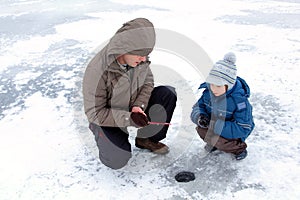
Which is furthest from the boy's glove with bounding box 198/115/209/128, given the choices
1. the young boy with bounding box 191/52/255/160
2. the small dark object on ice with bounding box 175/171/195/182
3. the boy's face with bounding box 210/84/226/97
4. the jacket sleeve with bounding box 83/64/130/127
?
the jacket sleeve with bounding box 83/64/130/127

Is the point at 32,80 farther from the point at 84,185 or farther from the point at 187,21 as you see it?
the point at 187,21

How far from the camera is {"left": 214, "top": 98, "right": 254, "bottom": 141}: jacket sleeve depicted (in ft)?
7.14

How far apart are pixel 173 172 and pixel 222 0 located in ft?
21.9

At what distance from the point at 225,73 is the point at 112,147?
3.16ft

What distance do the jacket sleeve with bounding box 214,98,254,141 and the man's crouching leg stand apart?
720mm

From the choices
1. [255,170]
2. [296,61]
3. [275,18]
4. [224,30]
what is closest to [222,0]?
[275,18]

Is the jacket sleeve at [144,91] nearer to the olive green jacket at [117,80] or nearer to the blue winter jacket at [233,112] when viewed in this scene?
the olive green jacket at [117,80]

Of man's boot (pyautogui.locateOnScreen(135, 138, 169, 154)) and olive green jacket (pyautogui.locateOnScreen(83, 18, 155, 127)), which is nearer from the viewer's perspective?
olive green jacket (pyautogui.locateOnScreen(83, 18, 155, 127))

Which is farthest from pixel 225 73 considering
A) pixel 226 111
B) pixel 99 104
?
pixel 99 104

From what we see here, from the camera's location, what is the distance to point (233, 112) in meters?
2.25

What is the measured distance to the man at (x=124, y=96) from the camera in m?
2.01

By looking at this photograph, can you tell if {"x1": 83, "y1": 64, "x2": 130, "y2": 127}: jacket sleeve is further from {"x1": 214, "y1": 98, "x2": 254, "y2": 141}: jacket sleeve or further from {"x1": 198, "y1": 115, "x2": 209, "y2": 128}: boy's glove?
{"x1": 214, "y1": 98, "x2": 254, "y2": 141}: jacket sleeve

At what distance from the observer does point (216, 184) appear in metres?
2.17

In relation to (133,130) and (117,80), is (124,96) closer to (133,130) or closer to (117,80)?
(117,80)
